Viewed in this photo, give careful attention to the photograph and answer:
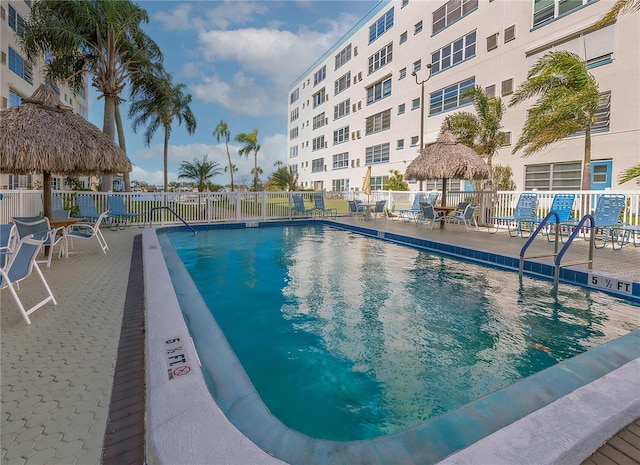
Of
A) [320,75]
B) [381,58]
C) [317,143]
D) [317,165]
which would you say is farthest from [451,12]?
[317,165]

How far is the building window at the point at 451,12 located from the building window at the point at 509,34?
2708 mm

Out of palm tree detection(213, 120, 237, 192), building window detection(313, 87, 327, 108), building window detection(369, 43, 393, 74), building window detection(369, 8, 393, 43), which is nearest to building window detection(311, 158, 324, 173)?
building window detection(313, 87, 327, 108)

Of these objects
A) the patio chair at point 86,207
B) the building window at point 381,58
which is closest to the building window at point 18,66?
the patio chair at point 86,207

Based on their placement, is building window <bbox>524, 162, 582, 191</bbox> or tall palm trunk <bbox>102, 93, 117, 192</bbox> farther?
building window <bbox>524, 162, 582, 191</bbox>

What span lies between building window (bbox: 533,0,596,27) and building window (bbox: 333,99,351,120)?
17.4 m

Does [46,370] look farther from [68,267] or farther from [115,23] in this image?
[115,23]

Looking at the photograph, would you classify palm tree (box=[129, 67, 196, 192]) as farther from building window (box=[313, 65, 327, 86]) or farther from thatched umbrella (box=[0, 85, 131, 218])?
building window (box=[313, 65, 327, 86])

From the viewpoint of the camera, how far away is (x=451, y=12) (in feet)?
65.4

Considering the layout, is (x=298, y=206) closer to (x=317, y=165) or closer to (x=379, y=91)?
(x=379, y=91)

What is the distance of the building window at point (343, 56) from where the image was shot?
31281mm

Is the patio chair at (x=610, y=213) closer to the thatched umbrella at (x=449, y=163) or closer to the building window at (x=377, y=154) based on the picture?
the thatched umbrella at (x=449, y=163)

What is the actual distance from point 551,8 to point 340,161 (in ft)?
66.1

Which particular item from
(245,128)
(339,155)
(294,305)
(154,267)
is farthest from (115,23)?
(245,128)

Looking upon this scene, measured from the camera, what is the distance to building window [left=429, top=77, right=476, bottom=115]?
19.0 m
